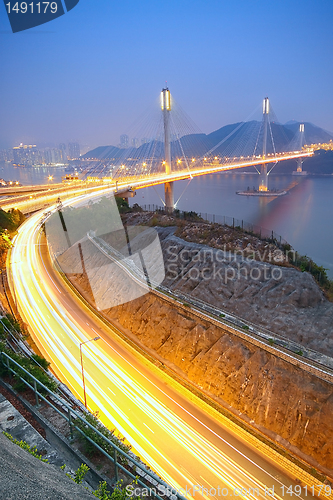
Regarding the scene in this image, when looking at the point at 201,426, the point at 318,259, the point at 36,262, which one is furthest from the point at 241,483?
the point at 318,259

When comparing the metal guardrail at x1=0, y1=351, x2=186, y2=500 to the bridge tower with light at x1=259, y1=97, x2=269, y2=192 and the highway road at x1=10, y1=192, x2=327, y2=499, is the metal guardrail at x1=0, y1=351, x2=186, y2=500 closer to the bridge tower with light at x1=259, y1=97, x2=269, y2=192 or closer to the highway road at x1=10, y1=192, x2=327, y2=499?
the highway road at x1=10, y1=192, x2=327, y2=499

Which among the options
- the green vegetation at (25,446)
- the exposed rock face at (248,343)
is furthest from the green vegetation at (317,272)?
the green vegetation at (25,446)

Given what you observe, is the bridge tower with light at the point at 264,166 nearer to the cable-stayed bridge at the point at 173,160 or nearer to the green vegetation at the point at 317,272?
the cable-stayed bridge at the point at 173,160

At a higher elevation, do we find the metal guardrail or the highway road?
the metal guardrail

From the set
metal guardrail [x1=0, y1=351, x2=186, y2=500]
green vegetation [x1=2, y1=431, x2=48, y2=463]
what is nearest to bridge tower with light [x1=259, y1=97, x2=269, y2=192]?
metal guardrail [x1=0, y1=351, x2=186, y2=500]

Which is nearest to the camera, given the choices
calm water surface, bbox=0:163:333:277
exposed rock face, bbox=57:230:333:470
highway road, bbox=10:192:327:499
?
highway road, bbox=10:192:327:499
